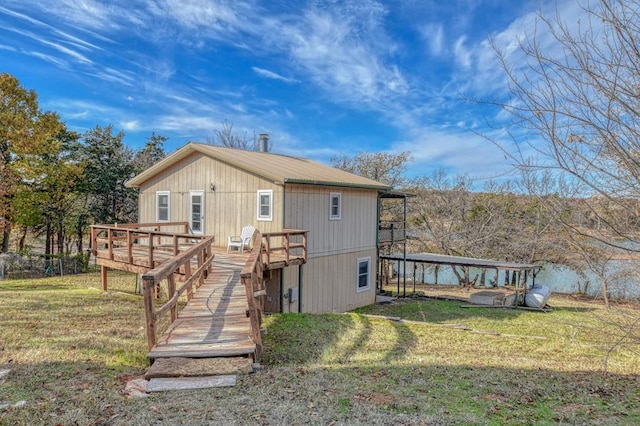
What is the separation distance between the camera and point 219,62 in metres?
23.2

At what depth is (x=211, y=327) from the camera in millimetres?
5398

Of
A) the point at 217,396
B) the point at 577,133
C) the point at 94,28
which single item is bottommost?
the point at 217,396

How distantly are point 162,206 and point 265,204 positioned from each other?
17.0ft

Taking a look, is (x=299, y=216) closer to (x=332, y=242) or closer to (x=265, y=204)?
(x=265, y=204)

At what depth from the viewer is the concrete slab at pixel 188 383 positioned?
3836 mm

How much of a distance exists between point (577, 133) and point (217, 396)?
13.9 ft

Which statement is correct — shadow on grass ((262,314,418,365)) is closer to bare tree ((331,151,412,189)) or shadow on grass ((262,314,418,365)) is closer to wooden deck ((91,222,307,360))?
wooden deck ((91,222,307,360))

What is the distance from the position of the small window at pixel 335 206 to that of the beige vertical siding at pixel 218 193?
2335 millimetres

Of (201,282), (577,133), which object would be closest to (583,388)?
(577,133)

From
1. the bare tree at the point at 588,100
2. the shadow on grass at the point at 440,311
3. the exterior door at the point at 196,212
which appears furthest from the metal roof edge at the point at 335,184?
the bare tree at the point at 588,100

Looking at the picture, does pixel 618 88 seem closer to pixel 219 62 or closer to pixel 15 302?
pixel 15 302

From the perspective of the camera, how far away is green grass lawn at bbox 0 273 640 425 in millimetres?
3385

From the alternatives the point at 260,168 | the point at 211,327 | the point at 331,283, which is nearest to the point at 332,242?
the point at 331,283

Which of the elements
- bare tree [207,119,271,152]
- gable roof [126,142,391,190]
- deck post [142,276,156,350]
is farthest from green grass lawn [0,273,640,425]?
bare tree [207,119,271,152]
